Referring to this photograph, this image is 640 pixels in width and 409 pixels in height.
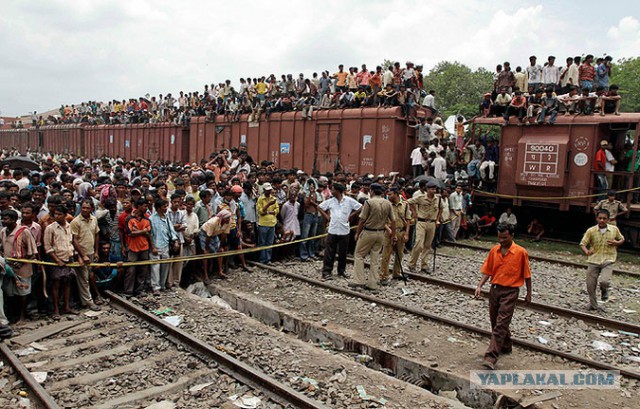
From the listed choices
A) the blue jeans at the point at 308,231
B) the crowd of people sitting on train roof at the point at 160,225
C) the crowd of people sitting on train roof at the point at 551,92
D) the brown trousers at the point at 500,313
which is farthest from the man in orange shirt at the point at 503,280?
the crowd of people sitting on train roof at the point at 551,92

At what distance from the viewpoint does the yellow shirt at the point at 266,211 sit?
354 inches

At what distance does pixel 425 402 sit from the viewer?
4391 millimetres

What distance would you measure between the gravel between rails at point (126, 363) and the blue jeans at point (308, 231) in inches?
171

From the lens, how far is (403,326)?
246 inches

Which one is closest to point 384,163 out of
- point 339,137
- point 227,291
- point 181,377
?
point 339,137

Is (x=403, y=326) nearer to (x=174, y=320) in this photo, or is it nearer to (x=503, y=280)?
(x=503, y=280)

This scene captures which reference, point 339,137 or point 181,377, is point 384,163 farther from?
point 181,377

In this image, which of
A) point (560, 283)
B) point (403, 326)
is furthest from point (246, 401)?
point (560, 283)

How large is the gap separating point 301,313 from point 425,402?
2722 millimetres

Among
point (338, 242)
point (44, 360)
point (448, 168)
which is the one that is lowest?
point (44, 360)

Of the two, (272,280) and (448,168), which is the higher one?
(448,168)

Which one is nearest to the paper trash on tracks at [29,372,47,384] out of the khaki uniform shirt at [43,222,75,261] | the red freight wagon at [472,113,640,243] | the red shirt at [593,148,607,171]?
the khaki uniform shirt at [43,222,75,261]

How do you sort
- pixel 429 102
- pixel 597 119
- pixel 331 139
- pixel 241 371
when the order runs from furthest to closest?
pixel 331 139, pixel 429 102, pixel 597 119, pixel 241 371

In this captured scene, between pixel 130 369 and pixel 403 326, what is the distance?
131 inches
